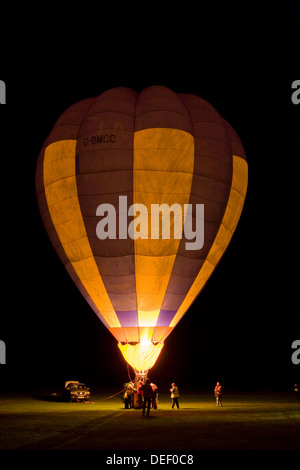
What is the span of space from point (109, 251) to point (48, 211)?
307 centimetres

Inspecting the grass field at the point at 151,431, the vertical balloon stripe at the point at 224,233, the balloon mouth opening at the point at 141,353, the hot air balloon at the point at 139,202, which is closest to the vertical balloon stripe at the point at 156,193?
the hot air balloon at the point at 139,202

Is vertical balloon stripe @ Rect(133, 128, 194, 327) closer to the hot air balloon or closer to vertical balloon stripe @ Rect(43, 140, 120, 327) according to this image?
the hot air balloon

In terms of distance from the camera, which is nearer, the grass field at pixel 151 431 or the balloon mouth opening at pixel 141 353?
the grass field at pixel 151 431

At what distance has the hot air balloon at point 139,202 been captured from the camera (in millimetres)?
20109

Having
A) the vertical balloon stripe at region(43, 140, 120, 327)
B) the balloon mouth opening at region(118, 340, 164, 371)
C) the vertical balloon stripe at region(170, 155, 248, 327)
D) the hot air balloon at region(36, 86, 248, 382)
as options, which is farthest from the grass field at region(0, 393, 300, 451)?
the vertical balloon stripe at region(170, 155, 248, 327)

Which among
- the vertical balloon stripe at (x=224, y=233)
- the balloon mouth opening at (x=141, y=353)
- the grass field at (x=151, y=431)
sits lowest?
the grass field at (x=151, y=431)

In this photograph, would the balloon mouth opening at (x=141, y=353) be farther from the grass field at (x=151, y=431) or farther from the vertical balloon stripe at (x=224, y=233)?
the grass field at (x=151, y=431)

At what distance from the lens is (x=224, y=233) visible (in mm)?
21984

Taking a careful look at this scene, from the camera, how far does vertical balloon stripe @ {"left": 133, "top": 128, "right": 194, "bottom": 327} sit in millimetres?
20016

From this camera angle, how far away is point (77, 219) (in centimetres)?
2091

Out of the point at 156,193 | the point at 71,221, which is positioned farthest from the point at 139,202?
the point at 71,221

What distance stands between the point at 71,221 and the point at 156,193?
3.20 m

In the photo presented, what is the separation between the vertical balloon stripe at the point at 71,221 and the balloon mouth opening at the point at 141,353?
104 centimetres

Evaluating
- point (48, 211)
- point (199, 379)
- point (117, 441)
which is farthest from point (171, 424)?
point (199, 379)
